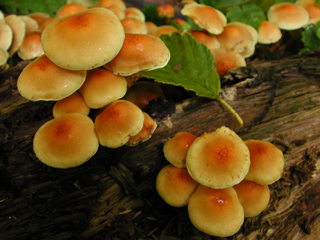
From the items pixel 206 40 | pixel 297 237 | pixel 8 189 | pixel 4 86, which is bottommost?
pixel 297 237

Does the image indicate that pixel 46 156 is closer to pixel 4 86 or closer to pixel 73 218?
pixel 73 218

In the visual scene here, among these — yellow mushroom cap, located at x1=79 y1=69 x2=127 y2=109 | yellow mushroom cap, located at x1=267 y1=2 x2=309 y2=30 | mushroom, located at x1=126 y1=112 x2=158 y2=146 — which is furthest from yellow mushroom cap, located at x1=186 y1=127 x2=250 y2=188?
yellow mushroom cap, located at x1=267 y1=2 x2=309 y2=30

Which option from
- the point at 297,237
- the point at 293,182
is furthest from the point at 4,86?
the point at 297,237

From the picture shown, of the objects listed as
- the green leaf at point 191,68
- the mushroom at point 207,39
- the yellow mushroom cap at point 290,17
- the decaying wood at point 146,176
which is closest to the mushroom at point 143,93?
the green leaf at point 191,68

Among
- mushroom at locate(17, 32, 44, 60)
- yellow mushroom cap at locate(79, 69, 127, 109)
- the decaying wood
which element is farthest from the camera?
mushroom at locate(17, 32, 44, 60)

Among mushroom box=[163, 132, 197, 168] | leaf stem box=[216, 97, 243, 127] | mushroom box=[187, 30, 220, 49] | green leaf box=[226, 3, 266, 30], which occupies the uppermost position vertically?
green leaf box=[226, 3, 266, 30]

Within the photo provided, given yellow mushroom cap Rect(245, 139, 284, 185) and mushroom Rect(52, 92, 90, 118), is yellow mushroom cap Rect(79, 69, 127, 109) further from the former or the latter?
yellow mushroom cap Rect(245, 139, 284, 185)

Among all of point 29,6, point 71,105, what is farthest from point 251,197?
point 29,6
